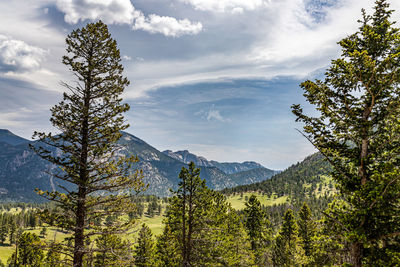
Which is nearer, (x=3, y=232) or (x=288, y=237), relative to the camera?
(x=288, y=237)

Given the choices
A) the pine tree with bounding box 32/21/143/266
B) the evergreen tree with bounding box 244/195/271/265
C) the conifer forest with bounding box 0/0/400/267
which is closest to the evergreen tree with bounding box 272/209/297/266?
the evergreen tree with bounding box 244/195/271/265

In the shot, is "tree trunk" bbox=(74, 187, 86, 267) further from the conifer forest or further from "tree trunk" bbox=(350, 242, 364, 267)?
"tree trunk" bbox=(350, 242, 364, 267)

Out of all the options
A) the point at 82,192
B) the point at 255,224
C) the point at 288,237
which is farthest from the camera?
the point at 288,237

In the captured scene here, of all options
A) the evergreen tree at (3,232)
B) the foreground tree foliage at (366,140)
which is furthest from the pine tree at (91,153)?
the evergreen tree at (3,232)

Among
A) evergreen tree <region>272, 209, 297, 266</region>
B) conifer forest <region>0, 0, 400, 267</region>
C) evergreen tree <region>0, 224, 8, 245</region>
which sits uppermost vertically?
conifer forest <region>0, 0, 400, 267</region>

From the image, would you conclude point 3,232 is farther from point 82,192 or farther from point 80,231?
point 82,192

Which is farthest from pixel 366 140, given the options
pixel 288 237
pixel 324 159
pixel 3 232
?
pixel 3 232

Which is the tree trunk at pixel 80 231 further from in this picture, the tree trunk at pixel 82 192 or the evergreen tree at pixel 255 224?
the evergreen tree at pixel 255 224

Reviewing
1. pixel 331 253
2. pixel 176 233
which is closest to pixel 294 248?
pixel 176 233

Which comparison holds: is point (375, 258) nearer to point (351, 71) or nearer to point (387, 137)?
point (387, 137)

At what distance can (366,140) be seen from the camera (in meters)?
10.9

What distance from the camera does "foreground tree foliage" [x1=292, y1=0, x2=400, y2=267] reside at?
9430 mm

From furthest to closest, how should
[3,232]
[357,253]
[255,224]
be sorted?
[3,232], [255,224], [357,253]

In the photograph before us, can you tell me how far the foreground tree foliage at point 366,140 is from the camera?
9.43 m
